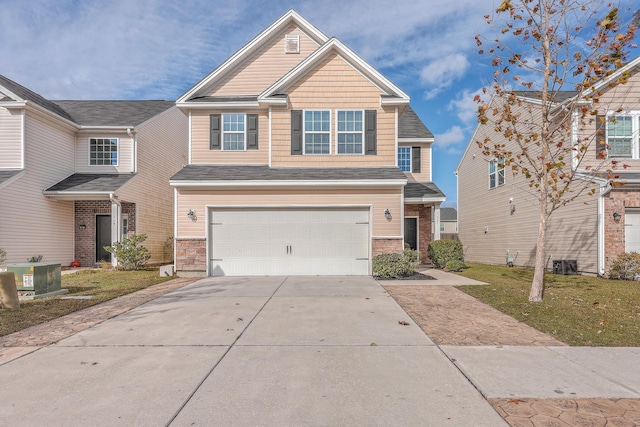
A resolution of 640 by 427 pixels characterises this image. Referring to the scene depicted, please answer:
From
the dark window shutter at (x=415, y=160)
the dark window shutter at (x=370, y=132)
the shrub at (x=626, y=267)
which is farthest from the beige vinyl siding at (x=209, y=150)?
the shrub at (x=626, y=267)

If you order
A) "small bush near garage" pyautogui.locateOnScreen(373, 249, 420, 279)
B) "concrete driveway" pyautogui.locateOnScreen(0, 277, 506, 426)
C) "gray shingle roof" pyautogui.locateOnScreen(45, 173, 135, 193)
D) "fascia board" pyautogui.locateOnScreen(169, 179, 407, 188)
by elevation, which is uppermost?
"gray shingle roof" pyautogui.locateOnScreen(45, 173, 135, 193)

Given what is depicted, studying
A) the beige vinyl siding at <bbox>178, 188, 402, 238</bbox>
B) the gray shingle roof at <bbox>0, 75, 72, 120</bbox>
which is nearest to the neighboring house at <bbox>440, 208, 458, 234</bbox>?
the beige vinyl siding at <bbox>178, 188, 402, 238</bbox>

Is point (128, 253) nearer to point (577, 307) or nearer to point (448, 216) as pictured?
point (577, 307)

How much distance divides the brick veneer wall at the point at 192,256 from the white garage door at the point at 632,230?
1423 centimetres

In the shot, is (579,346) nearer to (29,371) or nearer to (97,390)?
(97,390)

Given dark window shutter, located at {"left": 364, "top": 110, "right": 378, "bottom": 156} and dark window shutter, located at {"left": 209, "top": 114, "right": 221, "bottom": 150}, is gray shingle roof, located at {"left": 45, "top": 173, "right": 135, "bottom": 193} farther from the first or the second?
dark window shutter, located at {"left": 364, "top": 110, "right": 378, "bottom": 156}

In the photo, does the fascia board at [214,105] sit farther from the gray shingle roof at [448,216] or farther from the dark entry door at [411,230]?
the gray shingle roof at [448,216]

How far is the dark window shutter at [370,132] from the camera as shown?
12258 millimetres

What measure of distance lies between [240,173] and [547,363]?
10116 mm

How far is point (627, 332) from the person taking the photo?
215 inches

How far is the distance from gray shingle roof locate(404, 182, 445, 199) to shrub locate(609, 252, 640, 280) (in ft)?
19.6

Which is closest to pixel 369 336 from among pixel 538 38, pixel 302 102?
pixel 538 38

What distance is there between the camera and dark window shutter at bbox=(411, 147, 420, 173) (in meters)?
16.9

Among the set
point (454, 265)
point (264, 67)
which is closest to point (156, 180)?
point (264, 67)
